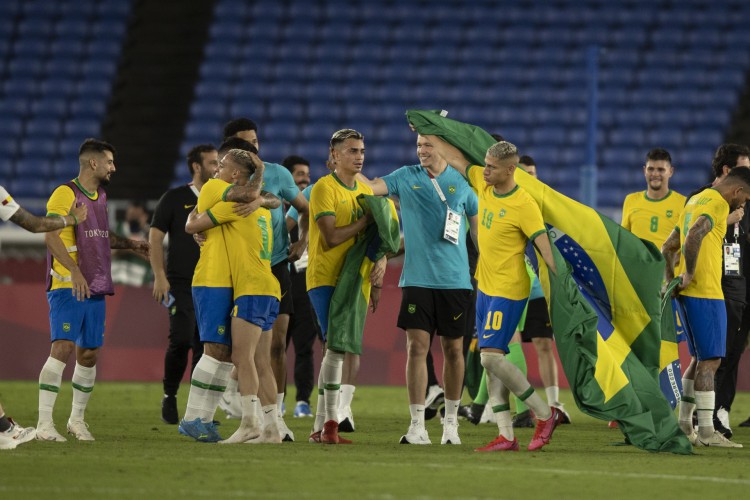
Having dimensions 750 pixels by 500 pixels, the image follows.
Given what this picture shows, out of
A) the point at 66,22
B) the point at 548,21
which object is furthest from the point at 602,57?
the point at 66,22

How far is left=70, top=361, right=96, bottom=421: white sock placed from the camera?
951 centimetres

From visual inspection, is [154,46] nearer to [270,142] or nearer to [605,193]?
[270,142]

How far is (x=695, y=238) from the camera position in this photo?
9281mm

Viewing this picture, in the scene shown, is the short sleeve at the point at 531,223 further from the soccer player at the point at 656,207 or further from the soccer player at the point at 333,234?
the soccer player at the point at 656,207

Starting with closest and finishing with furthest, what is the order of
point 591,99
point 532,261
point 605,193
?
point 532,261, point 591,99, point 605,193

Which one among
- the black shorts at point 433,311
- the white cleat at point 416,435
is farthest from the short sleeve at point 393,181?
the white cleat at point 416,435

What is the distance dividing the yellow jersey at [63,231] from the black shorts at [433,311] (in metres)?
2.41

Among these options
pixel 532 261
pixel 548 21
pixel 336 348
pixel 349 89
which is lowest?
pixel 336 348

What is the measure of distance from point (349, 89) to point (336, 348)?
17.0m

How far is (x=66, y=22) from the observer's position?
27.4 meters

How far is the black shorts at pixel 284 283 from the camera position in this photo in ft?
Answer: 34.0

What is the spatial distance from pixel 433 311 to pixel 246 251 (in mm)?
1433

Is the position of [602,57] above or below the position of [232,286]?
above

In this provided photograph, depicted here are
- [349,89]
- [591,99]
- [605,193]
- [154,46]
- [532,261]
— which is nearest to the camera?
[532,261]
